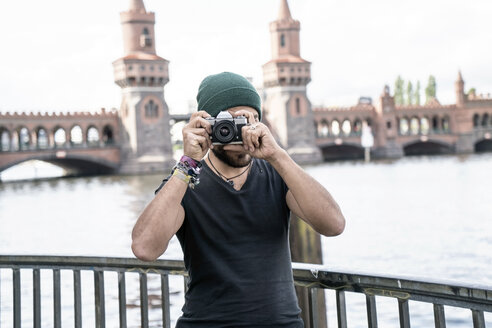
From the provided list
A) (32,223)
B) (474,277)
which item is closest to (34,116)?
(32,223)

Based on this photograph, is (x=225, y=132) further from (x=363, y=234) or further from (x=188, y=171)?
(x=363, y=234)

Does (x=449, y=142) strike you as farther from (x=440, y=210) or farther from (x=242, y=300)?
(x=242, y=300)

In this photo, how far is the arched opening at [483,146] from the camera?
66.7 metres

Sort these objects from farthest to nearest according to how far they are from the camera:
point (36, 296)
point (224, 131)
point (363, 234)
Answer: point (363, 234), point (36, 296), point (224, 131)

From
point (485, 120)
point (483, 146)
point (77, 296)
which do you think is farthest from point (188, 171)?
point (483, 146)

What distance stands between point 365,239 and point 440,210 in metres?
5.18

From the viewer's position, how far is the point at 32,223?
18.8 m

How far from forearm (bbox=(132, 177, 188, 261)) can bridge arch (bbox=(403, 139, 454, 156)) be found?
64228 mm

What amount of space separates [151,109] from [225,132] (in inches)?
1927

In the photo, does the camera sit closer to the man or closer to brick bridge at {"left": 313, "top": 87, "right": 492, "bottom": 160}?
the man

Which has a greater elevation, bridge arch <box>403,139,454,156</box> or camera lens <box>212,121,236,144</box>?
bridge arch <box>403,139,454,156</box>

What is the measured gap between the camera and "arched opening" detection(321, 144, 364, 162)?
212 feet

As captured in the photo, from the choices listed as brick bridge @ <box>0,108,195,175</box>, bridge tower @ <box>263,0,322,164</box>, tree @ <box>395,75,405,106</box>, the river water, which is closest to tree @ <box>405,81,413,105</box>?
tree @ <box>395,75,405,106</box>

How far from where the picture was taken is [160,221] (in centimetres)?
199
